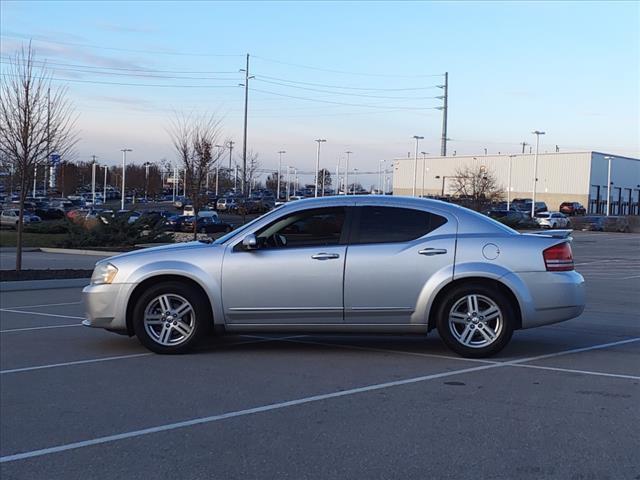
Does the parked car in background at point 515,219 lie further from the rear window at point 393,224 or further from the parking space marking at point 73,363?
the parking space marking at point 73,363

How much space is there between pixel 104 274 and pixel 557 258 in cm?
483

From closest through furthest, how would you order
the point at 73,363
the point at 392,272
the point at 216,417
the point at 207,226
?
the point at 216,417 < the point at 392,272 < the point at 73,363 < the point at 207,226

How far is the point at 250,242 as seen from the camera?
8.06 m

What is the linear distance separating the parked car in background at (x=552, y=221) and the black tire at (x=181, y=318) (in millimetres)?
Result: 56809

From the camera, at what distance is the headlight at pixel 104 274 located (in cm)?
→ 834

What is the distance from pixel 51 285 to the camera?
17141mm

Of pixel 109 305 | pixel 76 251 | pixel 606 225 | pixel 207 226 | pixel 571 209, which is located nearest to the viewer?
pixel 109 305

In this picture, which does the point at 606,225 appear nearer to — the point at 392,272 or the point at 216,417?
the point at 392,272

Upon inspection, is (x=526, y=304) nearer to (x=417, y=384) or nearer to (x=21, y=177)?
(x=417, y=384)

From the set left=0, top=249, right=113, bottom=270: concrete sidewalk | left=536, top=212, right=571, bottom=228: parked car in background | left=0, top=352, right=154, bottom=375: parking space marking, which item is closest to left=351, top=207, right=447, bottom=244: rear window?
left=0, top=352, right=154, bottom=375: parking space marking

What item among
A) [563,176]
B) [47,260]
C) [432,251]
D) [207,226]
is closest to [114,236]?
A: [47,260]

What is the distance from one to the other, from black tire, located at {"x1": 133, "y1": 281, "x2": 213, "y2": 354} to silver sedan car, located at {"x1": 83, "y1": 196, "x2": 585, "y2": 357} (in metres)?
0.01

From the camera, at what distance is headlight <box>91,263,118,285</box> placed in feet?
27.3

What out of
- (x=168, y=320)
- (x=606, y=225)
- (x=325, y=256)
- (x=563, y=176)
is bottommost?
(x=168, y=320)
